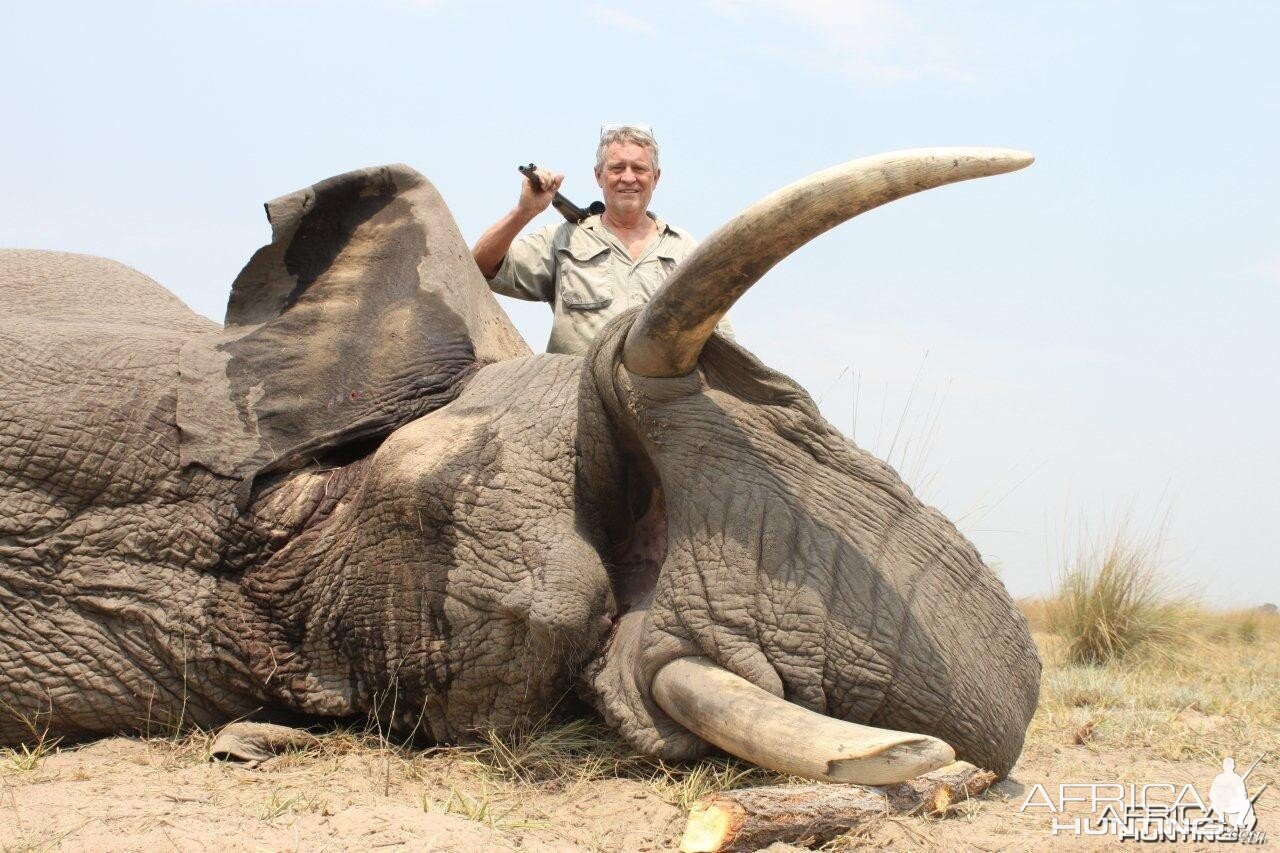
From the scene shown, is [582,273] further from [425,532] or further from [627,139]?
[425,532]

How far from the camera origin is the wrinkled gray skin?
3631 mm

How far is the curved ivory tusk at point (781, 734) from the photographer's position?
3.10 meters

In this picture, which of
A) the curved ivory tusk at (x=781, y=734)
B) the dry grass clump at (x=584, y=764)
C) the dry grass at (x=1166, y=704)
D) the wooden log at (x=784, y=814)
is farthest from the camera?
the dry grass at (x=1166, y=704)

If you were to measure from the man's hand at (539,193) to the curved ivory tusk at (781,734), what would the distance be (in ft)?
9.84

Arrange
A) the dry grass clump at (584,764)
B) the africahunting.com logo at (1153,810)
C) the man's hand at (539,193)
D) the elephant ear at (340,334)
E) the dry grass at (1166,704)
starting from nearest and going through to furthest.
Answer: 1. the dry grass clump at (584,764)
2. the africahunting.com logo at (1153,810)
3. the elephant ear at (340,334)
4. the dry grass at (1166,704)
5. the man's hand at (539,193)

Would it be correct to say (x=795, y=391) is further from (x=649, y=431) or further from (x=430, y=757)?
(x=430, y=757)

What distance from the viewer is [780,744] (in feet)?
10.6

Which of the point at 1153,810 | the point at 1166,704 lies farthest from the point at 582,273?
the point at 1153,810

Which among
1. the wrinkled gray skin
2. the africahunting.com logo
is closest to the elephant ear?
the wrinkled gray skin

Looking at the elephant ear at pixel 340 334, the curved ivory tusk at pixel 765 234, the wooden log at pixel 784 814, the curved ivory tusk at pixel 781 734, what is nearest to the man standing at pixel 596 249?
the elephant ear at pixel 340 334

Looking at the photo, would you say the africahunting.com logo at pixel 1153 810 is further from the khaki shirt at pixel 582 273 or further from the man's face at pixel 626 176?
the man's face at pixel 626 176

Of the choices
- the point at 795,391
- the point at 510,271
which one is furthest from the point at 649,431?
the point at 510,271

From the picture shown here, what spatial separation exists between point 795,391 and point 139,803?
2.00m

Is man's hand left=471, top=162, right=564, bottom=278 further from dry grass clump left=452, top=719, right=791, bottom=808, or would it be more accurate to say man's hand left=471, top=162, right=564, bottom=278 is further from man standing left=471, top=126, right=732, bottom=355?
dry grass clump left=452, top=719, right=791, bottom=808
